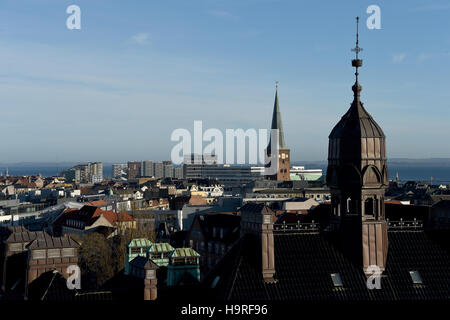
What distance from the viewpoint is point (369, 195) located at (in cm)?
3431

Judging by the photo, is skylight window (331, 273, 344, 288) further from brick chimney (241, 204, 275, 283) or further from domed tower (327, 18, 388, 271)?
brick chimney (241, 204, 275, 283)

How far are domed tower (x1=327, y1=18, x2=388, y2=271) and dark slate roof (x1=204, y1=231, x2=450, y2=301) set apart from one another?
94 centimetres

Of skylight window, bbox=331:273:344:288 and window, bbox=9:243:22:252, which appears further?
window, bbox=9:243:22:252

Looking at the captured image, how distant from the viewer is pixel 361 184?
34.0 m

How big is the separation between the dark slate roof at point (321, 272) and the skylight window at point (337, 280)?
164 millimetres

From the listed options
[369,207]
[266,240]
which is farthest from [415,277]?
[266,240]

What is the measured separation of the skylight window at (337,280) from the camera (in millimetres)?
32406

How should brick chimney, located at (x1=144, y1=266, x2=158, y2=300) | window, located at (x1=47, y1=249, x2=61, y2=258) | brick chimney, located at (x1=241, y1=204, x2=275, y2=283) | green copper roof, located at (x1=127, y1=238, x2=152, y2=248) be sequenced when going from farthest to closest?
green copper roof, located at (x1=127, y1=238, x2=152, y2=248)
window, located at (x1=47, y1=249, x2=61, y2=258)
brick chimney, located at (x1=144, y1=266, x2=158, y2=300)
brick chimney, located at (x1=241, y1=204, x2=275, y2=283)

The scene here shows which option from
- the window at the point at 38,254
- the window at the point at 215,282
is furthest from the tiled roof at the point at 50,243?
the window at the point at 215,282

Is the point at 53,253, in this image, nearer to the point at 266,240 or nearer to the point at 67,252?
the point at 67,252

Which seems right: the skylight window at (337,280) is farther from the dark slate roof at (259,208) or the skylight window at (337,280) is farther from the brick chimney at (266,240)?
the dark slate roof at (259,208)

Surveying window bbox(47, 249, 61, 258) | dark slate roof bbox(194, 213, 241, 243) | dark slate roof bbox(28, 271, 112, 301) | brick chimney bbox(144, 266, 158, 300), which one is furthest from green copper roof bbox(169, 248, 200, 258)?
dark slate roof bbox(194, 213, 241, 243)

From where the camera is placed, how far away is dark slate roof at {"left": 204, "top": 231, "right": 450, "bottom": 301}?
31516mm

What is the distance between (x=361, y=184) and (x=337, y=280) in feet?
17.0
